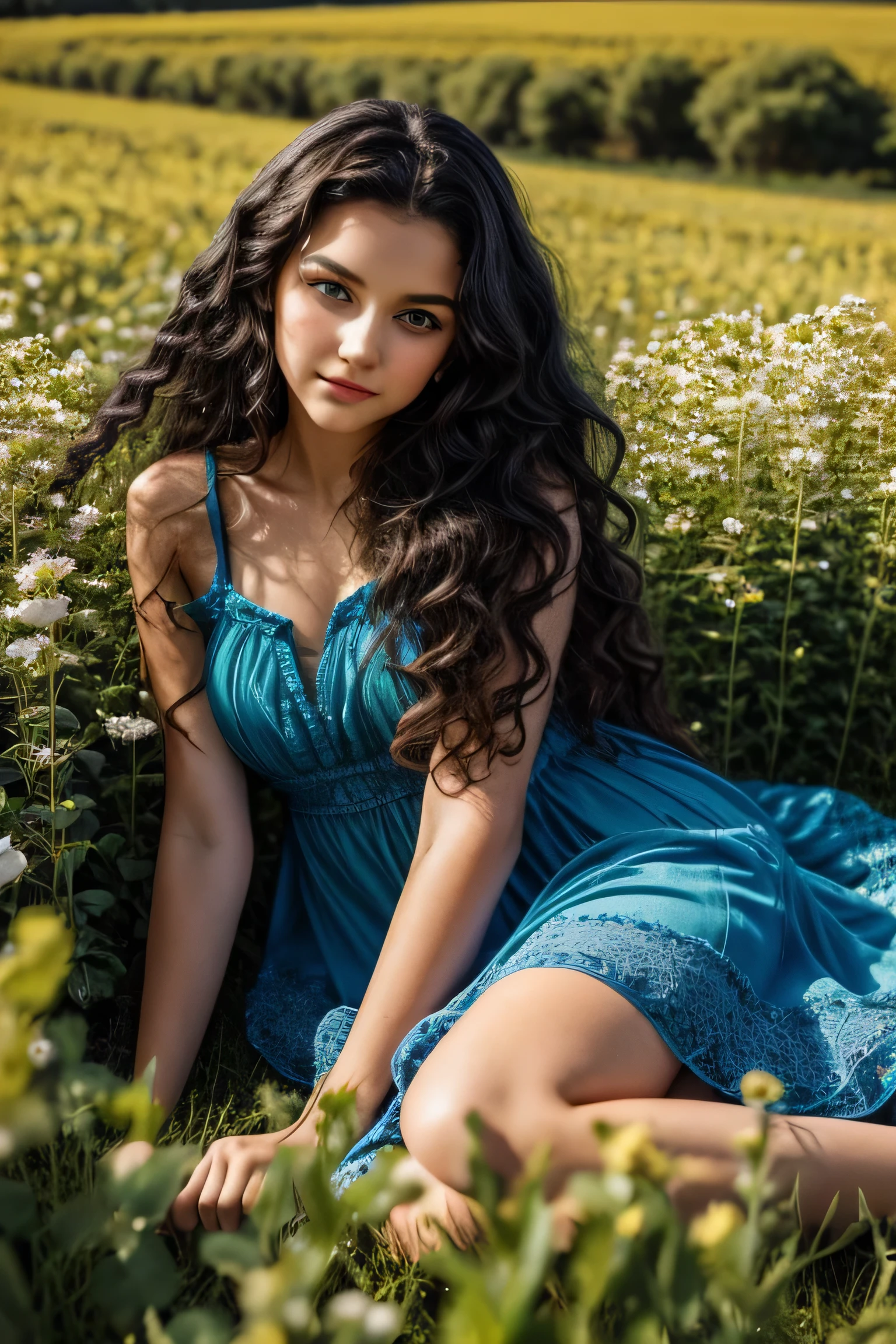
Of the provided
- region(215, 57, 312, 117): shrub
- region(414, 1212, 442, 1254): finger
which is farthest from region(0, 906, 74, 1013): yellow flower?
region(215, 57, 312, 117): shrub

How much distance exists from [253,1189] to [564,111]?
625 centimetres

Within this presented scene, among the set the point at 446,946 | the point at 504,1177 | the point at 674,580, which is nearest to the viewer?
the point at 504,1177

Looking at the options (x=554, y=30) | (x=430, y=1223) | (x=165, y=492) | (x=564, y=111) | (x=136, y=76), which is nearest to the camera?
(x=430, y=1223)

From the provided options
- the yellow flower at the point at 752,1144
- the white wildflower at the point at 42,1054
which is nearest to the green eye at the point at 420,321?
the white wildflower at the point at 42,1054

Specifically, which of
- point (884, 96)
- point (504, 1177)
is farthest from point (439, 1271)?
point (884, 96)

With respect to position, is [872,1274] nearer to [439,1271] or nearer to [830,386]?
[439,1271]

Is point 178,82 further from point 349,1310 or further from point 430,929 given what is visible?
point 349,1310

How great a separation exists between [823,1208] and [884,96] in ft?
20.0

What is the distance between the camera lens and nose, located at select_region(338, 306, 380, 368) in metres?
1.55

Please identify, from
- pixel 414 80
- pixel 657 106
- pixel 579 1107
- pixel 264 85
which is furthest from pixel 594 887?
pixel 657 106

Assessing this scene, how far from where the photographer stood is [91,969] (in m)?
1.68

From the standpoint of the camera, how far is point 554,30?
6.00 m

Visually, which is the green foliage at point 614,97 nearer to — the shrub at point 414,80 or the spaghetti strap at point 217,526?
the shrub at point 414,80

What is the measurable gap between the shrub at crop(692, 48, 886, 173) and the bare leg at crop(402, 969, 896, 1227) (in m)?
5.95
